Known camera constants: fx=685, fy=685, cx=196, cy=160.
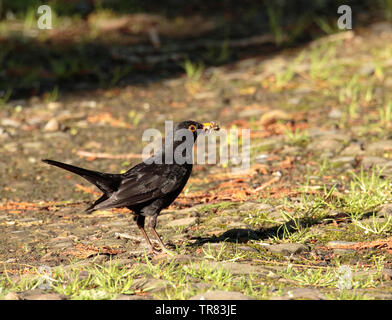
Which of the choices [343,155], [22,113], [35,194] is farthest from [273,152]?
[22,113]

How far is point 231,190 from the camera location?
233 inches

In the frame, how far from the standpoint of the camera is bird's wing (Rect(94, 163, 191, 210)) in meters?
4.54

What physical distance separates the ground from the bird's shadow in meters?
0.01

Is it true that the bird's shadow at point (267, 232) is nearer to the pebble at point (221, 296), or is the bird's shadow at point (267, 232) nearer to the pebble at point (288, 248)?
the pebble at point (288, 248)

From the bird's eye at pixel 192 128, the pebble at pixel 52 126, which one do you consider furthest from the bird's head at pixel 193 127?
the pebble at pixel 52 126

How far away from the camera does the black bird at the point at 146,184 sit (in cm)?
454

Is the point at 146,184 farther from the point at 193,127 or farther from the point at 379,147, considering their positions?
the point at 379,147

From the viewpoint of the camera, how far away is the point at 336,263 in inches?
168

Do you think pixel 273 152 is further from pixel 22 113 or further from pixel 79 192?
pixel 22 113

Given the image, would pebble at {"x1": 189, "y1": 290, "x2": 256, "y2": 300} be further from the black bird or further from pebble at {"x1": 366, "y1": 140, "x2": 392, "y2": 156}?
pebble at {"x1": 366, "y1": 140, "x2": 392, "y2": 156}

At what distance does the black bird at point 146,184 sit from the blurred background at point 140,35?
4738 mm

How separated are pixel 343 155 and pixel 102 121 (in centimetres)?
310

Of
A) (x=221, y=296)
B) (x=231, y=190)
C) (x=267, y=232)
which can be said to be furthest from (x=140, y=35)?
(x=221, y=296)
